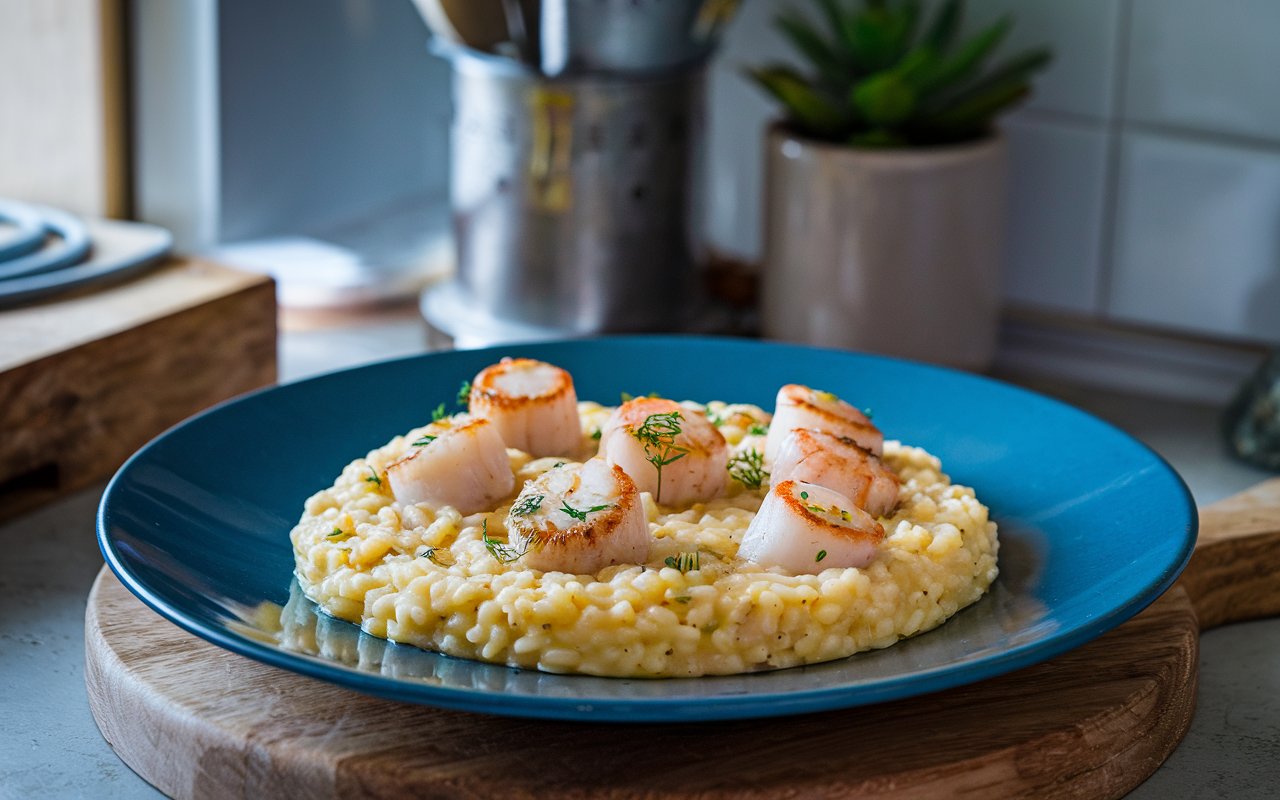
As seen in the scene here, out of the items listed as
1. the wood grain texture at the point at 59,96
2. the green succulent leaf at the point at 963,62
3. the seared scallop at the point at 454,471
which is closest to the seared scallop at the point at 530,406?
the seared scallop at the point at 454,471

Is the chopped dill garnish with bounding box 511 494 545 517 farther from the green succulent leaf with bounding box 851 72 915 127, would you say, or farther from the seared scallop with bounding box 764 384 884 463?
the green succulent leaf with bounding box 851 72 915 127

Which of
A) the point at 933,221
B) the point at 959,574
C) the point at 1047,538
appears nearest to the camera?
the point at 959,574

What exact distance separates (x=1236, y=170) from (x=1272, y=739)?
889 millimetres

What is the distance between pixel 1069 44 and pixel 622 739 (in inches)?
48.1

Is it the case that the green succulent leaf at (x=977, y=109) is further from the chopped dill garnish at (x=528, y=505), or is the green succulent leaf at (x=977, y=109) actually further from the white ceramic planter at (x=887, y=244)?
the chopped dill garnish at (x=528, y=505)

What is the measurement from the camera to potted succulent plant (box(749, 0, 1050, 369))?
5.63 ft

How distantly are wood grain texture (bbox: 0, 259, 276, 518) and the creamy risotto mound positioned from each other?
0.45 metres

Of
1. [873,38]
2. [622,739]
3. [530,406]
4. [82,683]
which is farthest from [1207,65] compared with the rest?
[82,683]

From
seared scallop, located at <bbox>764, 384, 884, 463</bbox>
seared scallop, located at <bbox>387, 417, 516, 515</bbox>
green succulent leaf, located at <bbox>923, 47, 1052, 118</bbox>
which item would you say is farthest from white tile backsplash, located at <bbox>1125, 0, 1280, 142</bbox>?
seared scallop, located at <bbox>387, 417, 516, 515</bbox>

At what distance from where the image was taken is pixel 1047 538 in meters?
1.16

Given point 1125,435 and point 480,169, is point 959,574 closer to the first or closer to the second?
point 1125,435

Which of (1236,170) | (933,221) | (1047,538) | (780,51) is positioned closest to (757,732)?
(1047,538)

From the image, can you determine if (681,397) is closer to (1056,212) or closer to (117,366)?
(117,366)

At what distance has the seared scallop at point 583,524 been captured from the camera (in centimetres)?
99
